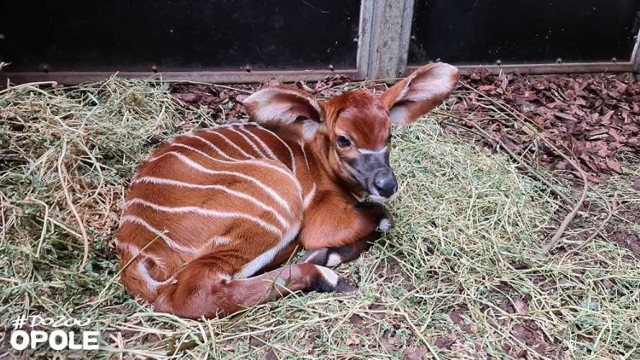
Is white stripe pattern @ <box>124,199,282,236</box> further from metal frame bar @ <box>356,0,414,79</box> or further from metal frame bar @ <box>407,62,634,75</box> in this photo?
metal frame bar @ <box>407,62,634,75</box>

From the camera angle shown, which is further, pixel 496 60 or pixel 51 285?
pixel 496 60

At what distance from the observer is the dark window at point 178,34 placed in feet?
16.2

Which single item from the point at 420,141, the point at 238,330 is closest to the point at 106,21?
the point at 420,141

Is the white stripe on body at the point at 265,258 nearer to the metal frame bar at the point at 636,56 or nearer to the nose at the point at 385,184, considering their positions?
the nose at the point at 385,184

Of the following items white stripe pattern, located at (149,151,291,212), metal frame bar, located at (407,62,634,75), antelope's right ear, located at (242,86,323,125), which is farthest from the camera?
metal frame bar, located at (407,62,634,75)

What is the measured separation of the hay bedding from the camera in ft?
9.97

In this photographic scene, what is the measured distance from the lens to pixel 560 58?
6.21 meters

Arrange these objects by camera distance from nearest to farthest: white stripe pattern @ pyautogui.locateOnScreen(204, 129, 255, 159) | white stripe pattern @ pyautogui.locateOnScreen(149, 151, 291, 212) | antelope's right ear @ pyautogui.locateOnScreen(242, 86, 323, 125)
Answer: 1. antelope's right ear @ pyautogui.locateOnScreen(242, 86, 323, 125)
2. white stripe pattern @ pyautogui.locateOnScreen(149, 151, 291, 212)
3. white stripe pattern @ pyautogui.locateOnScreen(204, 129, 255, 159)

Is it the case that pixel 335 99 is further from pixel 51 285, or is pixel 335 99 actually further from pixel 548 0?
pixel 548 0

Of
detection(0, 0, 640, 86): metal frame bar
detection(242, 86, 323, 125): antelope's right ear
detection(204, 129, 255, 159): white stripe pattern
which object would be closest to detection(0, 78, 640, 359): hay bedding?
detection(0, 0, 640, 86): metal frame bar

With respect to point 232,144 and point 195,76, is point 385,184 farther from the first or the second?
point 195,76

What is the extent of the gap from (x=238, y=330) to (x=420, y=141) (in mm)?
2427
